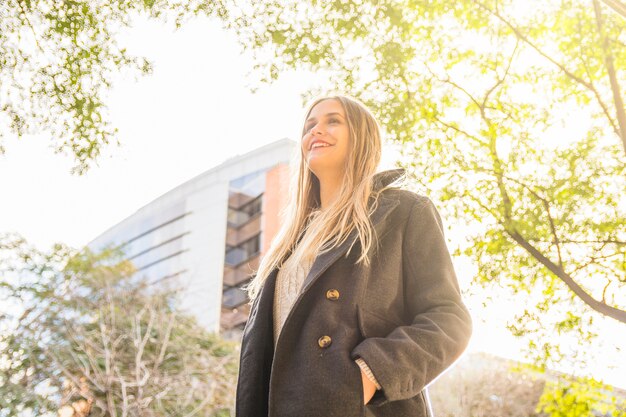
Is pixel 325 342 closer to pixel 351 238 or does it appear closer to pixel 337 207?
pixel 351 238

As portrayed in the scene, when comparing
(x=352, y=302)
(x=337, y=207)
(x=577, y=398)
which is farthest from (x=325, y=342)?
(x=577, y=398)

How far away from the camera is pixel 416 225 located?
6.31 feet

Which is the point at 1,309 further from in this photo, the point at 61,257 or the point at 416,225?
the point at 416,225

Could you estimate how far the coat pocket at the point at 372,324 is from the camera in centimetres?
172

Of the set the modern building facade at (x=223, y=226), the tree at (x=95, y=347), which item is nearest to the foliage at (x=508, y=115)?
the tree at (x=95, y=347)

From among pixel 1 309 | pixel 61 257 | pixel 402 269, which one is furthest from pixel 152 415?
pixel 402 269

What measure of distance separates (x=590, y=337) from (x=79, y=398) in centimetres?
844

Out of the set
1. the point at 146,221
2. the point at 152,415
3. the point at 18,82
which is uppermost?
the point at 146,221

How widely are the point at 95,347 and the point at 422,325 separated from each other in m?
10.3

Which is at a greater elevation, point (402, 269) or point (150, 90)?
point (150, 90)

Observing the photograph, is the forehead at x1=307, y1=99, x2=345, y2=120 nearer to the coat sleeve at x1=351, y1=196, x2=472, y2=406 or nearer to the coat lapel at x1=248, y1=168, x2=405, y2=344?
the coat lapel at x1=248, y1=168, x2=405, y2=344

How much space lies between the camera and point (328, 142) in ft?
7.30

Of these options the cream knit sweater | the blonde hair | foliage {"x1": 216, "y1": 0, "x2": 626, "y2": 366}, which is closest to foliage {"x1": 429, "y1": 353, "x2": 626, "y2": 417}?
foliage {"x1": 216, "y1": 0, "x2": 626, "y2": 366}

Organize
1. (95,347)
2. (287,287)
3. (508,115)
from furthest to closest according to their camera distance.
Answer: (95,347) → (508,115) → (287,287)
